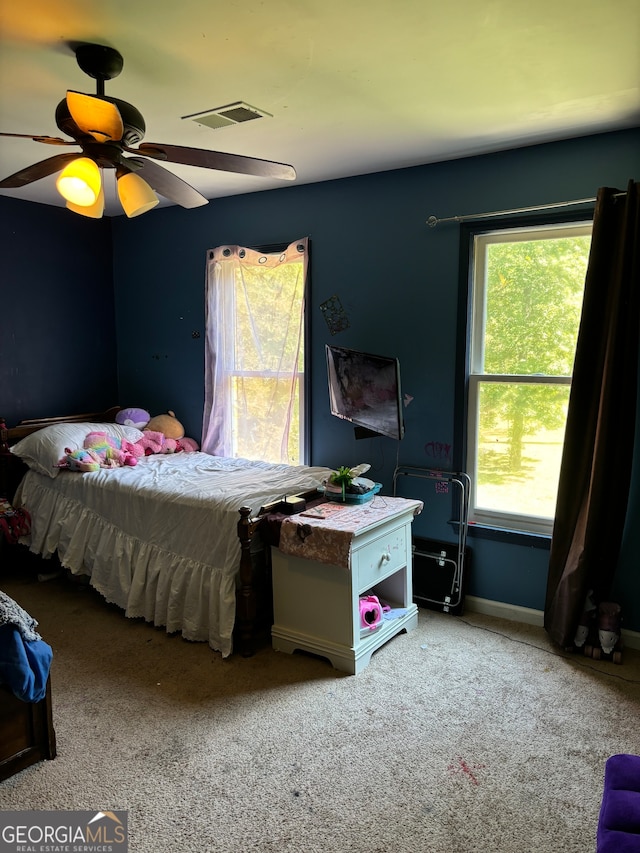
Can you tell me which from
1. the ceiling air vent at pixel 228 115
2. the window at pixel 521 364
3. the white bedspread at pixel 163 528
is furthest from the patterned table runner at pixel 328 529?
the ceiling air vent at pixel 228 115

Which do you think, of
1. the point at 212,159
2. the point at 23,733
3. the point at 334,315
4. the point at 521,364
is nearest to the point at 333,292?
the point at 334,315

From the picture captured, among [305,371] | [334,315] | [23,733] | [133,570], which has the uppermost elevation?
[334,315]

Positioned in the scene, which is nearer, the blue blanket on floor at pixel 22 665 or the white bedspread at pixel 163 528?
the blue blanket on floor at pixel 22 665

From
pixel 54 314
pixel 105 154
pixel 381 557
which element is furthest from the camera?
pixel 54 314

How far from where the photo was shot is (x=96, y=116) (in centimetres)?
180

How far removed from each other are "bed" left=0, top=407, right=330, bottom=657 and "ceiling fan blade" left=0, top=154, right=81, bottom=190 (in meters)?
1.53

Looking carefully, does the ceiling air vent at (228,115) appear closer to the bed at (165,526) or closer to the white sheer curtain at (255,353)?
the white sheer curtain at (255,353)

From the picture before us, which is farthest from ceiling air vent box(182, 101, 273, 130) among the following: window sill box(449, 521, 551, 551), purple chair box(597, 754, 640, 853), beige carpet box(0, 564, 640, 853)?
purple chair box(597, 754, 640, 853)

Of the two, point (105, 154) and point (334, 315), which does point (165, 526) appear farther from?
point (105, 154)

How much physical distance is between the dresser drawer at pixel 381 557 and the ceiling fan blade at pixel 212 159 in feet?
5.15

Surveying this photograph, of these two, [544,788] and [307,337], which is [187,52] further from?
[544,788]

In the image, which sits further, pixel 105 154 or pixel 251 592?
pixel 251 592

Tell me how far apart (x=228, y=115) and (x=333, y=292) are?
128cm

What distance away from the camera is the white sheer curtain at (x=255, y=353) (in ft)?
12.7
